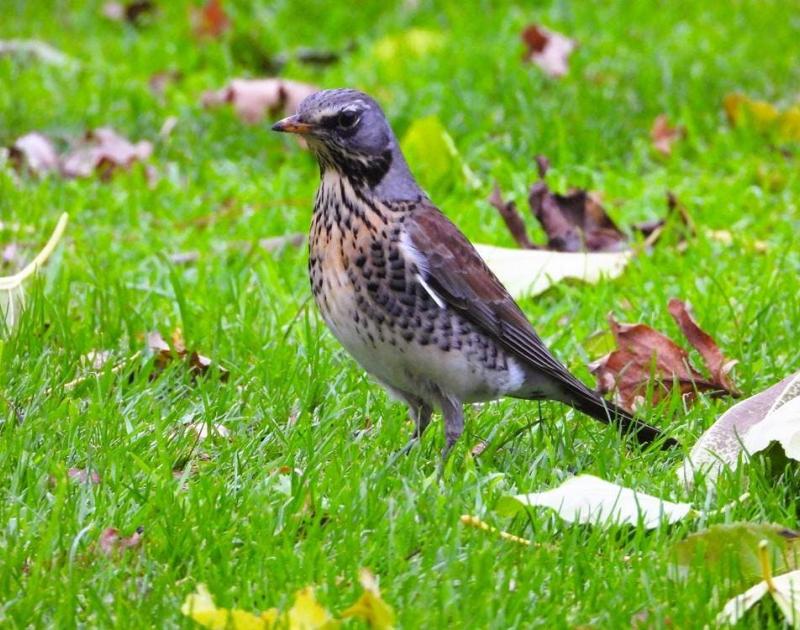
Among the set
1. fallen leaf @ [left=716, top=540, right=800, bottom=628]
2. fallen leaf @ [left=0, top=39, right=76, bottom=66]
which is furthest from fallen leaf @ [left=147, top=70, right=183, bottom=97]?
fallen leaf @ [left=716, top=540, right=800, bottom=628]

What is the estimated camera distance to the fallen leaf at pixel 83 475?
4.01 meters

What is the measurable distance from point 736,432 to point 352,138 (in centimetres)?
150

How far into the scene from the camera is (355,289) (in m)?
4.41

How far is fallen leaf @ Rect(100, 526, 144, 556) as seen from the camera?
3.64 metres

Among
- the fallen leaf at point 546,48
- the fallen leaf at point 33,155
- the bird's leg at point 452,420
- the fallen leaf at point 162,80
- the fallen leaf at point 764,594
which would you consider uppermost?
the fallen leaf at point 546,48

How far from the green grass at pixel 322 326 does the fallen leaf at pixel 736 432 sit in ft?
0.32

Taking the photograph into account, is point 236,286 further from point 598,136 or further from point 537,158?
point 598,136

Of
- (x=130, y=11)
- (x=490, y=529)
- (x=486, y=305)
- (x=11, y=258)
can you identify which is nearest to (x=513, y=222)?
(x=486, y=305)

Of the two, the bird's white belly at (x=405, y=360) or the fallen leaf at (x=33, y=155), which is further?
the fallen leaf at (x=33, y=155)

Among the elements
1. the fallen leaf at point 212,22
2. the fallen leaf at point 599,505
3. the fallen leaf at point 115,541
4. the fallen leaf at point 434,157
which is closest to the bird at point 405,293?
the fallen leaf at point 599,505

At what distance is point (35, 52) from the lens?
30.8 feet

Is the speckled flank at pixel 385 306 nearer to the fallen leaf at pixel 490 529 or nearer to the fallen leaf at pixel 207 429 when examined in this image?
the fallen leaf at pixel 207 429

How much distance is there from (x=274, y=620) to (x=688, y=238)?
3.77 metres

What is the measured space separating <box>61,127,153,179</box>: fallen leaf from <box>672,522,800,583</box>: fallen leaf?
482cm
